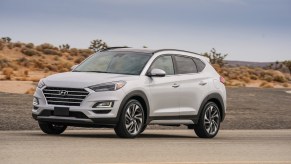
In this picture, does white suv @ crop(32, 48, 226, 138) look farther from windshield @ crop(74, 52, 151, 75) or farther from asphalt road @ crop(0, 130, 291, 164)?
asphalt road @ crop(0, 130, 291, 164)

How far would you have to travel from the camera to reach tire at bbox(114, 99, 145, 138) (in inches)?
646

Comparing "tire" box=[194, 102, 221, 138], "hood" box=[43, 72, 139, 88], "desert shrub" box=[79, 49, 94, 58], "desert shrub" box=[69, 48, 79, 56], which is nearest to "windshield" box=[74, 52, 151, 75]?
"hood" box=[43, 72, 139, 88]

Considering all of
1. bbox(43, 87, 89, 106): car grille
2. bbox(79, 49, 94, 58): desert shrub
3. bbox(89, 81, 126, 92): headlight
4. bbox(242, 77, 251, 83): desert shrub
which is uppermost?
bbox(89, 81, 126, 92): headlight

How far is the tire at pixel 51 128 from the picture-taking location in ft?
56.7

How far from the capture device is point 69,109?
1622cm

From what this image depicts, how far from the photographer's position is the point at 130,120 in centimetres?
1658

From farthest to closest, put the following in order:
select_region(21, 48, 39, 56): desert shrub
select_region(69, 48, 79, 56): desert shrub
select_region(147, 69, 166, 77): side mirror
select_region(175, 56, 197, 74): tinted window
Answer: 1. select_region(69, 48, 79, 56): desert shrub
2. select_region(21, 48, 39, 56): desert shrub
3. select_region(175, 56, 197, 74): tinted window
4. select_region(147, 69, 166, 77): side mirror

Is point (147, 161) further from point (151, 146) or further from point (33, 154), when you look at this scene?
point (151, 146)

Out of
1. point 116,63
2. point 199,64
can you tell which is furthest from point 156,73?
point 199,64

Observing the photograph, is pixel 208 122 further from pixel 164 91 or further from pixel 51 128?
pixel 51 128

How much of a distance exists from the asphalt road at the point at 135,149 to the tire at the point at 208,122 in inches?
17.4

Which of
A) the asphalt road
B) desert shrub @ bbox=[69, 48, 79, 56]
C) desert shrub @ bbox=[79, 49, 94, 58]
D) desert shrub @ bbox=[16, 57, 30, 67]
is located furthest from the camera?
desert shrub @ bbox=[69, 48, 79, 56]

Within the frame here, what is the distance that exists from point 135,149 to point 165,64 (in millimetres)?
4074

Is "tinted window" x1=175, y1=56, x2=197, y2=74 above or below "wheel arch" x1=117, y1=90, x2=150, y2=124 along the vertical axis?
above
